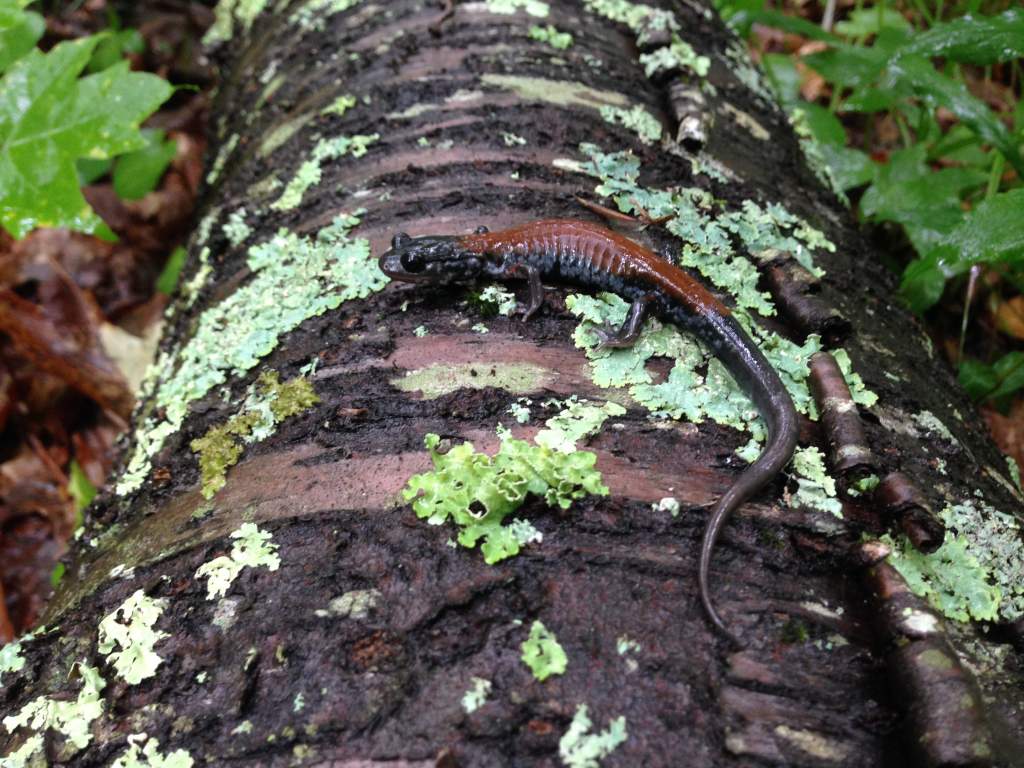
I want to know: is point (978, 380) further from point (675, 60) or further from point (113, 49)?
point (113, 49)

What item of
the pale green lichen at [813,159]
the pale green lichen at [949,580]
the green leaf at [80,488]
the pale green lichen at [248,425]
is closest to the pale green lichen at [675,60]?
the pale green lichen at [813,159]

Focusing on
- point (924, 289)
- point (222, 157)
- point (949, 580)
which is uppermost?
point (222, 157)

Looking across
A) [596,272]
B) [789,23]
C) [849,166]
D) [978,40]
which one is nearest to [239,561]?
[596,272]

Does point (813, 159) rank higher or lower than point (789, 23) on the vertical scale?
lower

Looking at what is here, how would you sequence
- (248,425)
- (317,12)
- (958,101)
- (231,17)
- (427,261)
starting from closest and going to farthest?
1. (248,425)
2. (427,261)
3. (958,101)
4. (317,12)
5. (231,17)

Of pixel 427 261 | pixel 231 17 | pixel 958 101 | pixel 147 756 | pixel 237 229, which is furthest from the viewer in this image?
pixel 231 17

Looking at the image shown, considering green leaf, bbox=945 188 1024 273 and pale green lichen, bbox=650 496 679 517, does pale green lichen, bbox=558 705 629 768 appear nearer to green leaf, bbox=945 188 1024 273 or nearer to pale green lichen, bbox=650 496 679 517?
pale green lichen, bbox=650 496 679 517

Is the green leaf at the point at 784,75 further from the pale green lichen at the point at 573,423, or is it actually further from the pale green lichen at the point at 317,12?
the pale green lichen at the point at 573,423
